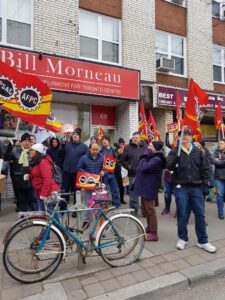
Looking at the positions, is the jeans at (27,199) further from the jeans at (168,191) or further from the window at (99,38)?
the window at (99,38)

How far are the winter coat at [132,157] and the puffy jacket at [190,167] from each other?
194 centimetres

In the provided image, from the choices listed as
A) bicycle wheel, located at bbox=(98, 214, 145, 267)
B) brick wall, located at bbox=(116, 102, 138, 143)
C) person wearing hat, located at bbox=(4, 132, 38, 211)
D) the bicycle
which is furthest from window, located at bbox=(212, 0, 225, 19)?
the bicycle

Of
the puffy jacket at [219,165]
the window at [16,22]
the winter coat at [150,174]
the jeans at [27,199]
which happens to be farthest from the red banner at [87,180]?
the window at [16,22]

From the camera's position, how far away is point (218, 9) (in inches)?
521

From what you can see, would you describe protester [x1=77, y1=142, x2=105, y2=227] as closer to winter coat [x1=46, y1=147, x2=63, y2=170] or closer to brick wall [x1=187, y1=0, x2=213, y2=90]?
winter coat [x1=46, y1=147, x2=63, y2=170]

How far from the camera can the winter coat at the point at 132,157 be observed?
6.31 meters

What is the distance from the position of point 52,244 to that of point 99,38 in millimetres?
8487

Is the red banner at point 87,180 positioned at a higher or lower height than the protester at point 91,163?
lower

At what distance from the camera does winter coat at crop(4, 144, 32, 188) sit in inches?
228

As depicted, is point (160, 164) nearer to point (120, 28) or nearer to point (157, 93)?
point (157, 93)

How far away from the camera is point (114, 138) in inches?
436

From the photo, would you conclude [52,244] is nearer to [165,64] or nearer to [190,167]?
[190,167]

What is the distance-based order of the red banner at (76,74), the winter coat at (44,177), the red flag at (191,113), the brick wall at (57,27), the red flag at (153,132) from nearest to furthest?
the winter coat at (44,177), the red flag at (191,113), the red banner at (76,74), the red flag at (153,132), the brick wall at (57,27)

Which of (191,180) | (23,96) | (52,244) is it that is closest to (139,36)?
(23,96)
